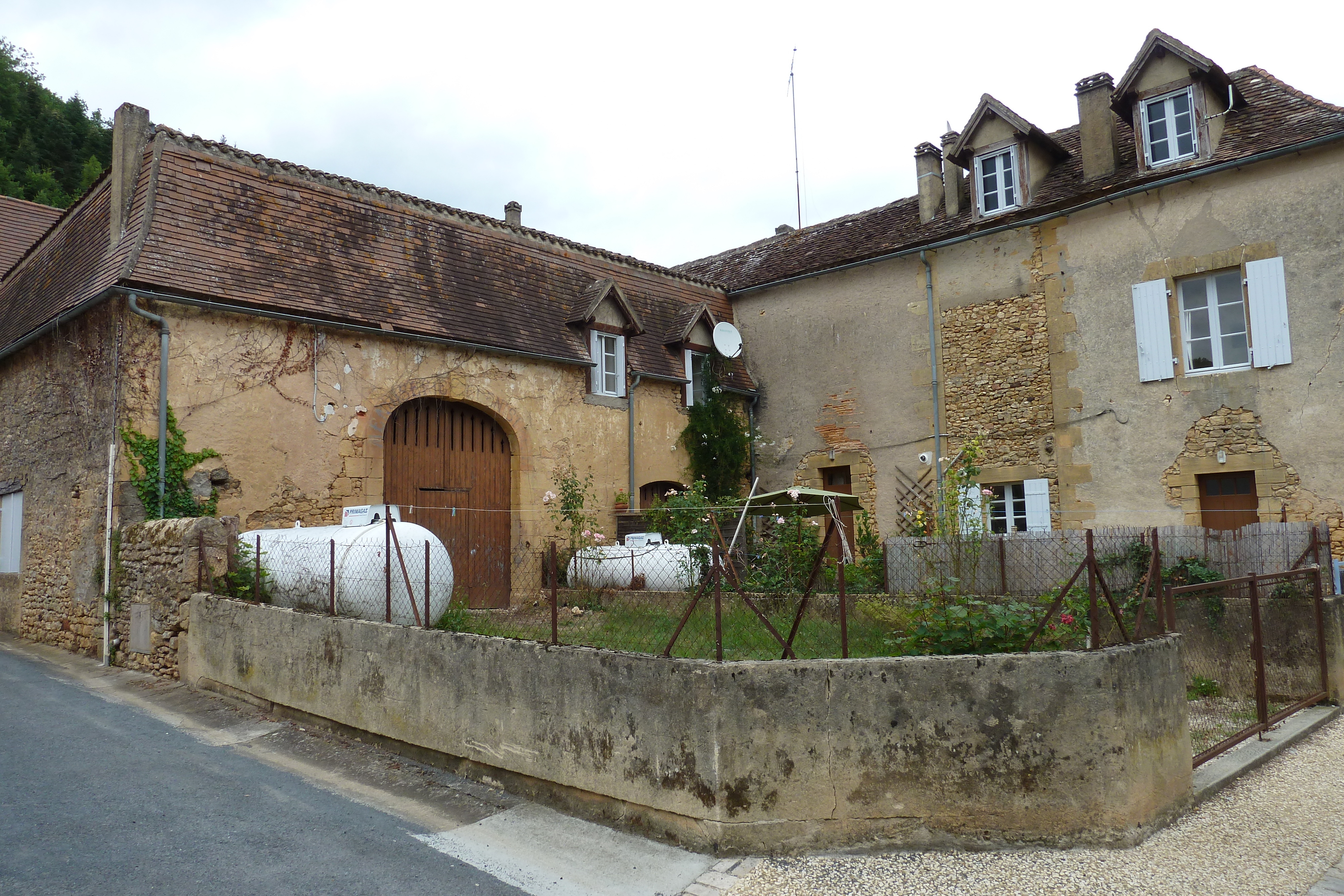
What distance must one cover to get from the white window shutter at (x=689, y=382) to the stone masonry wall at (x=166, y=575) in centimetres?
860

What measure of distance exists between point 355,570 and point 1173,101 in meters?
12.3

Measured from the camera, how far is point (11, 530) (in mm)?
12500

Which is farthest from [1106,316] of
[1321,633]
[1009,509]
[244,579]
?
[244,579]

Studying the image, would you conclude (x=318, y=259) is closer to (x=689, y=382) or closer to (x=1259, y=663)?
(x=689, y=382)

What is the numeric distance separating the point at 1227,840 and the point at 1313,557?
5.61 m

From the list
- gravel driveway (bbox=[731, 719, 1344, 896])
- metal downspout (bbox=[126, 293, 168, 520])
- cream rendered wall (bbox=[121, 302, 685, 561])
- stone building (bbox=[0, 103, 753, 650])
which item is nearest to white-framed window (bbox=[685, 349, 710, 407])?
stone building (bbox=[0, 103, 753, 650])

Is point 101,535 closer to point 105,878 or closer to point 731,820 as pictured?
point 105,878

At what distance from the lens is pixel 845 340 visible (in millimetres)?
15367

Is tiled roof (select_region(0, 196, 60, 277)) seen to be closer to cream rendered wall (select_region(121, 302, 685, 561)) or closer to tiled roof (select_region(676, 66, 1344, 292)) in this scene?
cream rendered wall (select_region(121, 302, 685, 561))

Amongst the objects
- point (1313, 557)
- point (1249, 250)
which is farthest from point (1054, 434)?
point (1313, 557)

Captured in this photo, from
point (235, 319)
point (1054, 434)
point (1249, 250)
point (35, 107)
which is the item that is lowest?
point (1054, 434)

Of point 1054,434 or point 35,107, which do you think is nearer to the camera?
point 1054,434

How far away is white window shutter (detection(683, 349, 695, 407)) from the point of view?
52.2ft

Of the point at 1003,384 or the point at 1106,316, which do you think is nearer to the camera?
the point at 1106,316
